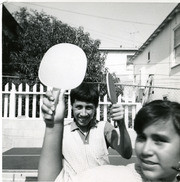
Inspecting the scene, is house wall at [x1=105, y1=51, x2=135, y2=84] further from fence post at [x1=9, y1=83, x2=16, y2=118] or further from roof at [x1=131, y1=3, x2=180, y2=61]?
fence post at [x1=9, y1=83, x2=16, y2=118]

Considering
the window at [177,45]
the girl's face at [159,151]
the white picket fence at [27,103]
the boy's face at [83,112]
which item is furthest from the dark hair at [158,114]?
the window at [177,45]

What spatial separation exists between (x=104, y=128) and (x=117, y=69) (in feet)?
61.3

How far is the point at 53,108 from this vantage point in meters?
0.55

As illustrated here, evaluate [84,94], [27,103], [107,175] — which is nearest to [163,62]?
[27,103]

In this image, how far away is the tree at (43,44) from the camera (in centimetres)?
718

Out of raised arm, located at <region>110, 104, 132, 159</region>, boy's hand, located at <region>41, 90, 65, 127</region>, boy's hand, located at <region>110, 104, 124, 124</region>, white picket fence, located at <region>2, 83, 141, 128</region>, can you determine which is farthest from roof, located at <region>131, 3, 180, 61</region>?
boy's hand, located at <region>41, 90, 65, 127</region>

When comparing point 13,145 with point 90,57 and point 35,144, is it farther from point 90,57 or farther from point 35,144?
point 90,57

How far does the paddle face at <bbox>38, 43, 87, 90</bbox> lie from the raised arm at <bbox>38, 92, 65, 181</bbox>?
14 centimetres

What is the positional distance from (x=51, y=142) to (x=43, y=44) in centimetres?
686

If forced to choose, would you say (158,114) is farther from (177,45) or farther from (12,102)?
(177,45)

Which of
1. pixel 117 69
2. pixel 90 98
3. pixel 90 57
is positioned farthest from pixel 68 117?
pixel 117 69

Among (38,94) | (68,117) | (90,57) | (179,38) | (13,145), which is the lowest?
(13,145)

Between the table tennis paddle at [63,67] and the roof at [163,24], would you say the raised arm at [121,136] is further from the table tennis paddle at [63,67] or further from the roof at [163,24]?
the roof at [163,24]

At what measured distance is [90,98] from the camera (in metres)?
1.62
